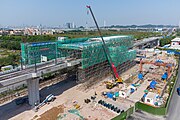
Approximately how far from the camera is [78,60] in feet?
105

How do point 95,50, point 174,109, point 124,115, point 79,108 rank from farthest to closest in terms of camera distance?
point 95,50
point 79,108
point 174,109
point 124,115

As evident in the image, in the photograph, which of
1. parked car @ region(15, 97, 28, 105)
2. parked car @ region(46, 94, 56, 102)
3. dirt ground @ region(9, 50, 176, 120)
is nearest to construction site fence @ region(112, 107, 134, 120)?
dirt ground @ region(9, 50, 176, 120)

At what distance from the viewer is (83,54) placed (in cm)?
3131

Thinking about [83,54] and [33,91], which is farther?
[83,54]

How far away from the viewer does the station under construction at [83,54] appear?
32.5m

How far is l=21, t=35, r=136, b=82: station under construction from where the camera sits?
1280 inches

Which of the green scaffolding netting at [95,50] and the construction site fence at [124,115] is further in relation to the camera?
the green scaffolding netting at [95,50]

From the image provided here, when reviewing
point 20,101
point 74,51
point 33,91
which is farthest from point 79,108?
point 74,51

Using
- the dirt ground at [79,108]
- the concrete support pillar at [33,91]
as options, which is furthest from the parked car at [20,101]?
the dirt ground at [79,108]

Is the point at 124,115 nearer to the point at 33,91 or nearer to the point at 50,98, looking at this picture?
the point at 50,98

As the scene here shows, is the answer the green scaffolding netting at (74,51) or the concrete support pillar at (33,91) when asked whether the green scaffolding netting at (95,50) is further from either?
the concrete support pillar at (33,91)

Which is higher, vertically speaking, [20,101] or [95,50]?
[95,50]

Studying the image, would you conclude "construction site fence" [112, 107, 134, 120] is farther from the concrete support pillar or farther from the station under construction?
the concrete support pillar

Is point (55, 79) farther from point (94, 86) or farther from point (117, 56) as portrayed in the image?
point (117, 56)
